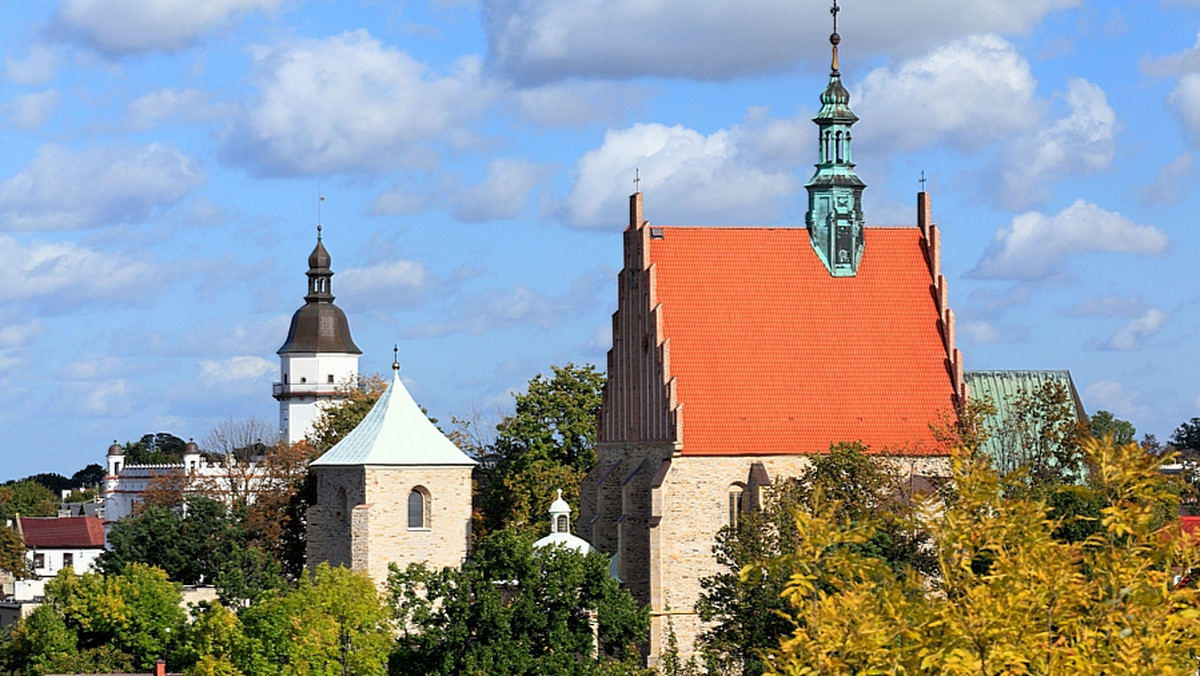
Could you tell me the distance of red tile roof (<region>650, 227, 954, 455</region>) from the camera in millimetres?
52750

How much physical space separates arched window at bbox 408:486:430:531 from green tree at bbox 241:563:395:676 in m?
6.31

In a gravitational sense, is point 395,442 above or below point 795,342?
below

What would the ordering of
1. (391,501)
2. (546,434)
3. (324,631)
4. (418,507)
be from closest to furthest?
(324,631) < (391,501) < (418,507) < (546,434)

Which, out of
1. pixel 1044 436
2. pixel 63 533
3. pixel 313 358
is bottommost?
pixel 63 533

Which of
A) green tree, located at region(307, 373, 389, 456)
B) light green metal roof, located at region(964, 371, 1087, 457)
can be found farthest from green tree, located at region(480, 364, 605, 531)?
light green metal roof, located at region(964, 371, 1087, 457)

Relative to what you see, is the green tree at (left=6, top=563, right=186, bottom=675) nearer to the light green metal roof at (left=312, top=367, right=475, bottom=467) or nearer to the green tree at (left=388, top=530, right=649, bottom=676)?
the light green metal roof at (left=312, top=367, right=475, bottom=467)

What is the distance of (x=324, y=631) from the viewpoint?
1887 inches

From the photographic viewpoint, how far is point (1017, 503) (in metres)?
18.1

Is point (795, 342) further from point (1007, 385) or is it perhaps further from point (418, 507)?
point (418, 507)

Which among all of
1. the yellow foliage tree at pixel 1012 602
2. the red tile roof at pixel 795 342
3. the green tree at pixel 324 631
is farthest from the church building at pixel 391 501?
the yellow foliage tree at pixel 1012 602

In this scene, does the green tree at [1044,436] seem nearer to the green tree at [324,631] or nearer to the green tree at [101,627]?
the green tree at [324,631]

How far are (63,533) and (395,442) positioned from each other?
71.4m

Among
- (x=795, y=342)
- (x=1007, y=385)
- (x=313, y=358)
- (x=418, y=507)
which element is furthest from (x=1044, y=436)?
(x=313, y=358)

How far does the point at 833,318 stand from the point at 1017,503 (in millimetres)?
36735
